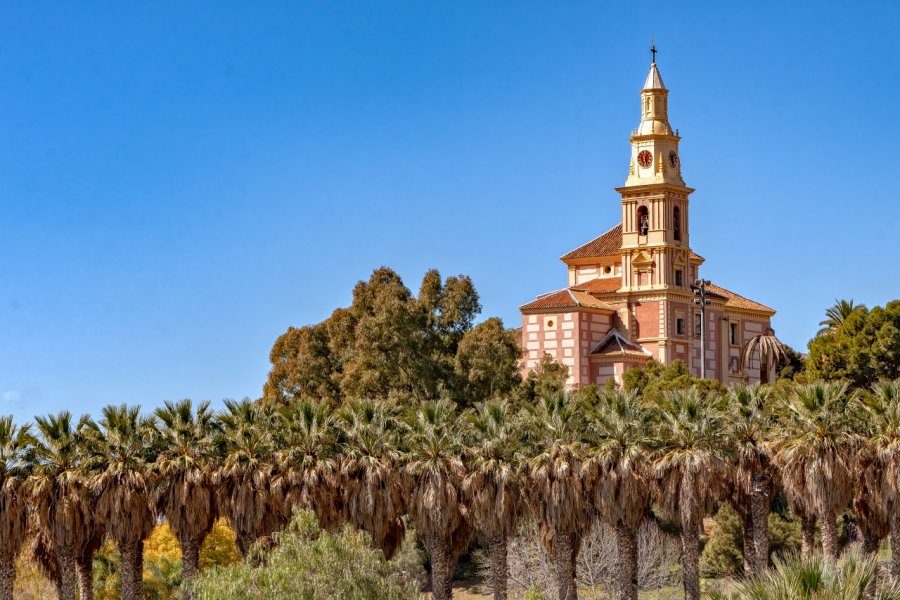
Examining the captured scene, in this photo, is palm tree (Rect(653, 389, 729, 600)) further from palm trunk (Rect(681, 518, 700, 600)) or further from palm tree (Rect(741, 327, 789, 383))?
palm tree (Rect(741, 327, 789, 383))

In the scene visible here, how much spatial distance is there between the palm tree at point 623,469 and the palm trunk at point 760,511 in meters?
3.44

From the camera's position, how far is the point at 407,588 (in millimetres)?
40281

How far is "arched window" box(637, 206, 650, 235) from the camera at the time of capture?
305 feet

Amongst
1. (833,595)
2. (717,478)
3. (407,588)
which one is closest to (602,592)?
(717,478)

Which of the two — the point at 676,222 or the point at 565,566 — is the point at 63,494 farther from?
the point at 676,222

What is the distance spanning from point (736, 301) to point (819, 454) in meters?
54.5

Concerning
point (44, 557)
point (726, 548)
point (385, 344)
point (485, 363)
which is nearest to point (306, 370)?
point (385, 344)

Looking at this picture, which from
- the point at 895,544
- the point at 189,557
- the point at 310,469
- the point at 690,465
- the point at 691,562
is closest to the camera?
the point at 690,465

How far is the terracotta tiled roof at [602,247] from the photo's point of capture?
99000 millimetres

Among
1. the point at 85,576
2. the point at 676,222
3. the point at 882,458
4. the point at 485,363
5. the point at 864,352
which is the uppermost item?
the point at 676,222

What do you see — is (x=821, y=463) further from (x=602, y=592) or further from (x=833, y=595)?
(x=833, y=595)

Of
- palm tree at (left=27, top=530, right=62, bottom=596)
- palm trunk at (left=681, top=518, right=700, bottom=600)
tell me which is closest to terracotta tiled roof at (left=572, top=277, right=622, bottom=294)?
palm trunk at (left=681, top=518, right=700, bottom=600)

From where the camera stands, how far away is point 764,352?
9769cm

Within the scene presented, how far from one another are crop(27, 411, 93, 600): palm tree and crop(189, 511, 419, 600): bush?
7.25 metres
